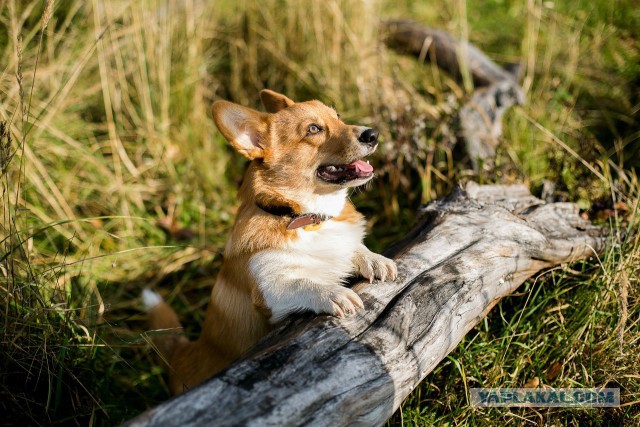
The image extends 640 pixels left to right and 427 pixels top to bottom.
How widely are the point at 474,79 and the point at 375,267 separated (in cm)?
307

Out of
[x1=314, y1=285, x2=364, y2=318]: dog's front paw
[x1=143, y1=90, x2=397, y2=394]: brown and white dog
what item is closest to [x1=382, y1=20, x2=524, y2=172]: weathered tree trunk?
[x1=143, y1=90, x2=397, y2=394]: brown and white dog

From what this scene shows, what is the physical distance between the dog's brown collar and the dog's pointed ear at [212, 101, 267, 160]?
12.6 inches

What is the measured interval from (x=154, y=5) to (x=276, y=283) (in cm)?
348

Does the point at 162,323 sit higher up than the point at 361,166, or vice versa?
the point at 361,166

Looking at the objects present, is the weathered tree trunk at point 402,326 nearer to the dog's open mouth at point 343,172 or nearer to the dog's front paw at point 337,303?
the dog's front paw at point 337,303

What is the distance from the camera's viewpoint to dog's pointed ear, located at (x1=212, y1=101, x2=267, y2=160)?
2.77 m

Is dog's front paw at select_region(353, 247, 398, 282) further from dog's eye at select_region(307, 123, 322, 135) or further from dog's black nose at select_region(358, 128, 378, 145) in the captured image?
dog's eye at select_region(307, 123, 322, 135)

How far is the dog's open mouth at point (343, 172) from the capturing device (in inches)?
109

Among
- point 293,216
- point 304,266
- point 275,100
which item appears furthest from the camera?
point 275,100

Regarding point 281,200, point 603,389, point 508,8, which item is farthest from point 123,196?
point 508,8

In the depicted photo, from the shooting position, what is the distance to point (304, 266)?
2.53 m

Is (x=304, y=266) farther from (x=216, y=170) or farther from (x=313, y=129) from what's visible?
(x=216, y=170)

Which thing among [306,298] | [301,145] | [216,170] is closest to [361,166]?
[301,145]

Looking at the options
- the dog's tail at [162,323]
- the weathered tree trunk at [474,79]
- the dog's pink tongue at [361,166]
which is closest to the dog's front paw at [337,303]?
the dog's pink tongue at [361,166]
